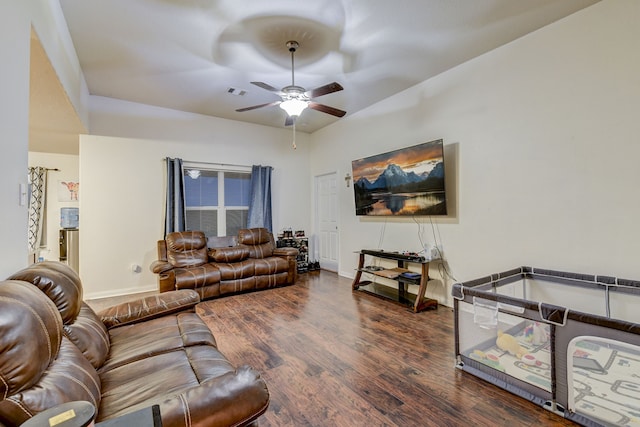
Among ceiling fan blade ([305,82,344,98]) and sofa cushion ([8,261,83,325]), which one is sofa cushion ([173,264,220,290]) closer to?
sofa cushion ([8,261,83,325])

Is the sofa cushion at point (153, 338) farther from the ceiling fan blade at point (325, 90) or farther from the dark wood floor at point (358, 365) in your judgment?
the ceiling fan blade at point (325, 90)

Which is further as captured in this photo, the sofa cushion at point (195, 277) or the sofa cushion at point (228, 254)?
the sofa cushion at point (228, 254)

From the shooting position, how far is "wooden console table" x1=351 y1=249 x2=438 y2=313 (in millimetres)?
3609

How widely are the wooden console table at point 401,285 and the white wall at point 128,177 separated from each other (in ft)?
11.1

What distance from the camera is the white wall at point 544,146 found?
7.82 ft

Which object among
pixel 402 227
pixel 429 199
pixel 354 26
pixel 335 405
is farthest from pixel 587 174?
pixel 335 405

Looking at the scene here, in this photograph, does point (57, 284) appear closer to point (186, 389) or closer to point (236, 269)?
point (186, 389)

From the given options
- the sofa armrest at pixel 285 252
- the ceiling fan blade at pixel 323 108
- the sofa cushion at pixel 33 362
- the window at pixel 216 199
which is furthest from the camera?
the window at pixel 216 199

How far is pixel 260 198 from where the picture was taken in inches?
229

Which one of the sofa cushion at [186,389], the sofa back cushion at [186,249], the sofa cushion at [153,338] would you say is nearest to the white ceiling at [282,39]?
the sofa back cushion at [186,249]

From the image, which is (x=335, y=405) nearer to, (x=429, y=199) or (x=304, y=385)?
(x=304, y=385)

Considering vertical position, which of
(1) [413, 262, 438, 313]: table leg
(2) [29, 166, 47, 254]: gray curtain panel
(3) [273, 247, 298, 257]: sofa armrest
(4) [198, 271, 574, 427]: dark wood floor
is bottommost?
(4) [198, 271, 574, 427]: dark wood floor

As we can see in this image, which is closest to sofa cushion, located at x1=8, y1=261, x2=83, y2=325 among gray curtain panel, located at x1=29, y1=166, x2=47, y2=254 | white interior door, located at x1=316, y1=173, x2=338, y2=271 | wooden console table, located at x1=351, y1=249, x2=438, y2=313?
wooden console table, located at x1=351, y1=249, x2=438, y2=313

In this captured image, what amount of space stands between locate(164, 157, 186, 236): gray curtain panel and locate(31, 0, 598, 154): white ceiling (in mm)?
1229
